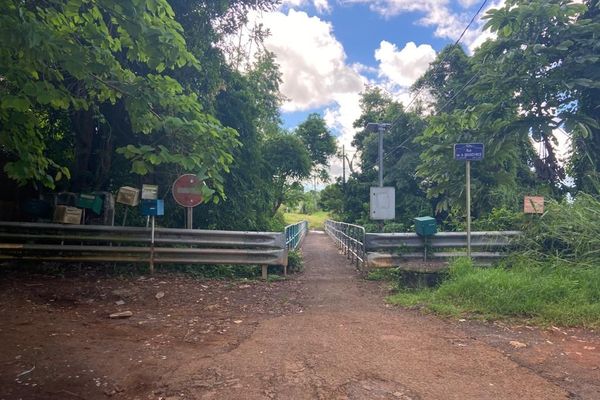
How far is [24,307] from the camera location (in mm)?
5520

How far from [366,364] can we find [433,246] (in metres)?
5.04

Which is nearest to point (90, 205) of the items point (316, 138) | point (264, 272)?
point (264, 272)

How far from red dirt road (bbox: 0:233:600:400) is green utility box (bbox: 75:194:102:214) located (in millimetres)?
2044

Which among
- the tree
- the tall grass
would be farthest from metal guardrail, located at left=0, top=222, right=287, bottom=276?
the tree

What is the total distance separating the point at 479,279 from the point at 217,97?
27.1 ft

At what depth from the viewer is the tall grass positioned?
5414 millimetres

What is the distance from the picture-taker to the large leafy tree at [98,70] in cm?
366

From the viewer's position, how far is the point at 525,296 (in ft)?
18.5

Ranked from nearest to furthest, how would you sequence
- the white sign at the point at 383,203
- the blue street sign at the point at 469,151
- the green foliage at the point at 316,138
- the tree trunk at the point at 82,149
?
1. the blue street sign at the point at 469,151
2. the tree trunk at the point at 82,149
3. the white sign at the point at 383,203
4. the green foliage at the point at 316,138

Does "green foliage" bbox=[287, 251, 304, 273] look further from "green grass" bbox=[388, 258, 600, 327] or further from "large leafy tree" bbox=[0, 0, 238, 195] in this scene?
"large leafy tree" bbox=[0, 0, 238, 195]

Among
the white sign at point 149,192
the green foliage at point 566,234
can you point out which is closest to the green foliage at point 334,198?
the green foliage at point 566,234

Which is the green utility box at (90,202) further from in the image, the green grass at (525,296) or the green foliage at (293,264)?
the green grass at (525,296)

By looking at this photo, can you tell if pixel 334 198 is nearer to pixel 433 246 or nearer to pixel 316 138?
pixel 316 138

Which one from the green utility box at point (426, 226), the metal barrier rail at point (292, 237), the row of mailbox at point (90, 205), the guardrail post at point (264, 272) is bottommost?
the guardrail post at point (264, 272)
